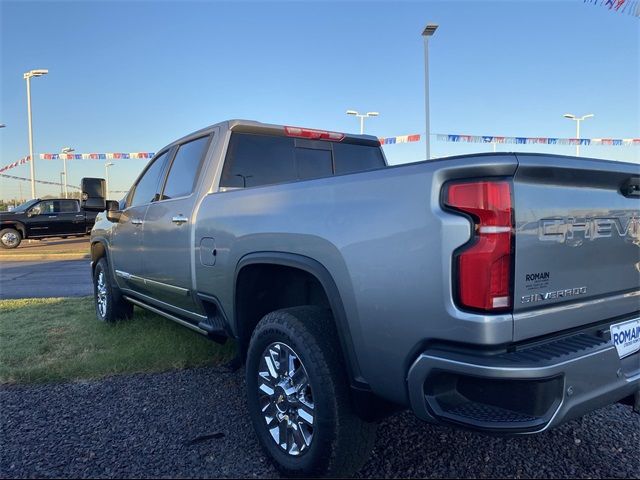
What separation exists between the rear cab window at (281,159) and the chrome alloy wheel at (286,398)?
1.38 metres

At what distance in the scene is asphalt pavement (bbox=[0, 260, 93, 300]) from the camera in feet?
26.8

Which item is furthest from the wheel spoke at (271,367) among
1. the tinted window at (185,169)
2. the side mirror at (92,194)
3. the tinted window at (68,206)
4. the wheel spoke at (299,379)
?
the tinted window at (68,206)

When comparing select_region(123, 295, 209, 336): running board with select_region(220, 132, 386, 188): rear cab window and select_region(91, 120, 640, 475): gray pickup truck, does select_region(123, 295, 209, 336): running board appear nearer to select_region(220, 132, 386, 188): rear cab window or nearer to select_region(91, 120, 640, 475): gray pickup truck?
select_region(91, 120, 640, 475): gray pickup truck

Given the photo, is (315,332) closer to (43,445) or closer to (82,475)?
(82,475)

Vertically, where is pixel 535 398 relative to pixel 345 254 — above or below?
below

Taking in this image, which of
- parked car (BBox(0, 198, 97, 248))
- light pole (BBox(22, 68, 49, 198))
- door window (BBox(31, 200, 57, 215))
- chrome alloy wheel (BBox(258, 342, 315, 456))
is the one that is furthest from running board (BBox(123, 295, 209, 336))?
light pole (BBox(22, 68, 49, 198))

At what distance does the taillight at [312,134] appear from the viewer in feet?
13.0

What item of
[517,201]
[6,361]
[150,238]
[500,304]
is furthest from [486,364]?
[6,361]

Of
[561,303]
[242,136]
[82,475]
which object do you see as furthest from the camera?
[242,136]

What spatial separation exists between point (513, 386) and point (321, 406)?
837 mm

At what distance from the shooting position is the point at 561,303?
76.9 inches

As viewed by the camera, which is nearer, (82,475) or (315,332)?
(315,332)

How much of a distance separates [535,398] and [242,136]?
2722mm

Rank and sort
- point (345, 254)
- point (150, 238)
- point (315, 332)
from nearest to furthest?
point (345, 254) < point (315, 332) < point (150, 238)
